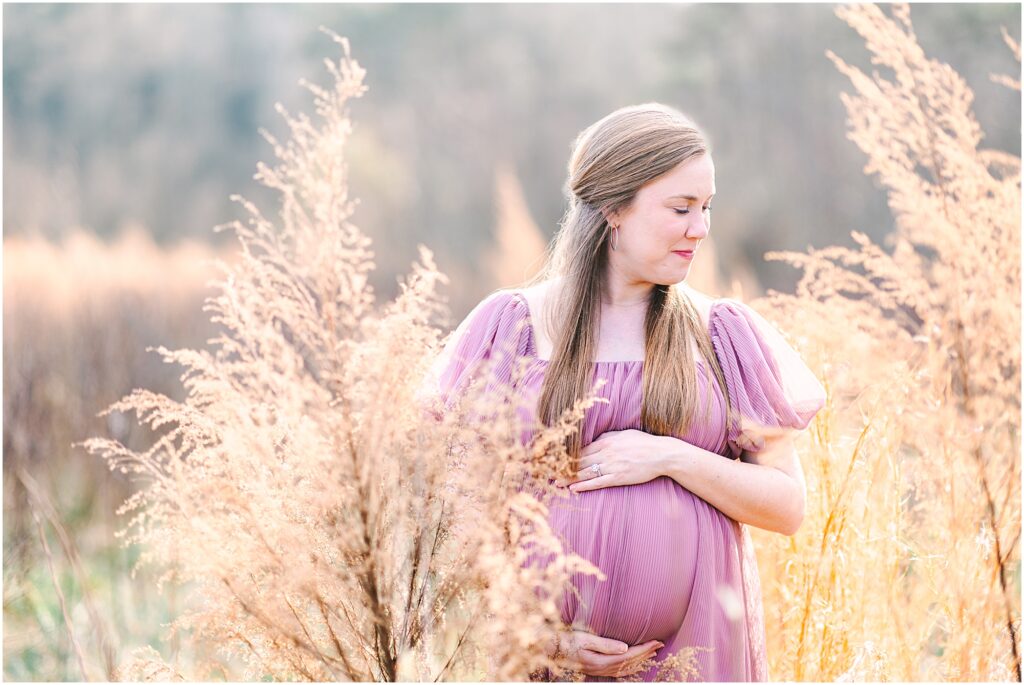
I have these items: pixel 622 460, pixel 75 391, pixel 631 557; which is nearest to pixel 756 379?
Result: pixel 622 460

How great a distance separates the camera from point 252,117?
18938 mm

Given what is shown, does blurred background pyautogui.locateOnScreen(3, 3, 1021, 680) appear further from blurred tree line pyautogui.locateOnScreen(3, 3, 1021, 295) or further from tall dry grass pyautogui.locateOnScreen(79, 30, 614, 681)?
tall dry grass pyautogui.locateOnScreen(79, 30, 614, 681)

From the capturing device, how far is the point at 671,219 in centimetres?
189

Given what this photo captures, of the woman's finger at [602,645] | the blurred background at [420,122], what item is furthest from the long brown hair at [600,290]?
the blurred background at [420,122]

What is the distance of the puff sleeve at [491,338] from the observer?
6.16 feet

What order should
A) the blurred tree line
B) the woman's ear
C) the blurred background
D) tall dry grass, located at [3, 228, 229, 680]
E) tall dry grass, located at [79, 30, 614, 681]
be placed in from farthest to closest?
the blurred tree line, the blurred background, tall dry grass, located at [3, 228, 229, 680], the woman's ear, tall dry grass, located at [79, 30, 614, 681]

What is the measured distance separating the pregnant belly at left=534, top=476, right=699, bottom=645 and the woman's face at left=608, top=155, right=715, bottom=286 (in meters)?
0.46

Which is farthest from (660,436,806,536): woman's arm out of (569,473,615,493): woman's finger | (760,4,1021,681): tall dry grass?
(760,4,1021,681): tall dry grass

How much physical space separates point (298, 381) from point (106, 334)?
16.9 feet

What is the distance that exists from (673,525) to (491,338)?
547 mm

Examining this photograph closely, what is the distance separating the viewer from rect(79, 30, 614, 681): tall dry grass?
3.68ft

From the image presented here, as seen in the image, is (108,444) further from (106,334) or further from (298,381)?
(106,334)

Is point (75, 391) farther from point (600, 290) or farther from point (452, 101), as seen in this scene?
point (452, 101)

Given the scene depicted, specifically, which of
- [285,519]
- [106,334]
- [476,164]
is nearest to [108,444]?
[285,519]
